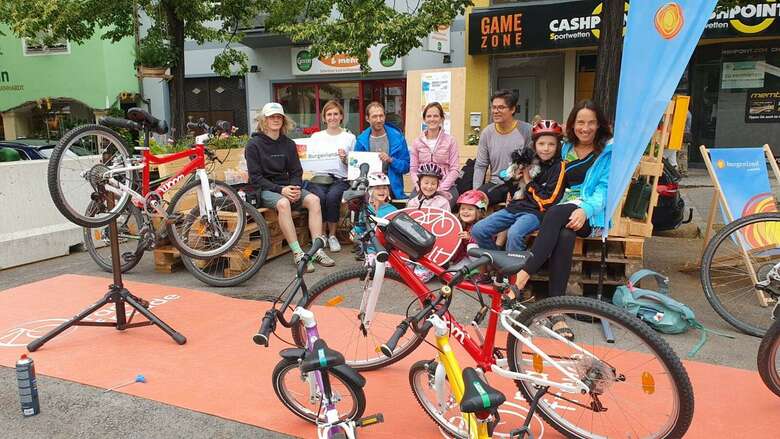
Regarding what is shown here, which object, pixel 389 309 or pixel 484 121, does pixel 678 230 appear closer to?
pixel 389 309

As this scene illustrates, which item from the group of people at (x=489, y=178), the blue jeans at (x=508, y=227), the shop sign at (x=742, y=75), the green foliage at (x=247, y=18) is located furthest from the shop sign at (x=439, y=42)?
the blue jeans at (x=508, y=227)

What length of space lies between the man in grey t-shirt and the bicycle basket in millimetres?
2640

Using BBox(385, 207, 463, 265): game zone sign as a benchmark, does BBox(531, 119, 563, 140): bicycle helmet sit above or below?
above

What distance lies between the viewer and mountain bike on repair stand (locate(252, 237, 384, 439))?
2441 mm

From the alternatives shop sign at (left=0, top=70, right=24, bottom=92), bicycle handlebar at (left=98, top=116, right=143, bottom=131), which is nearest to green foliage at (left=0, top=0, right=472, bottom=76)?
bicycle handlebar at (left=98, top=116, right=143, bottom=131)

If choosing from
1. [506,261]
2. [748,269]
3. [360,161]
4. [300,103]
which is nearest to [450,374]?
[506,261]

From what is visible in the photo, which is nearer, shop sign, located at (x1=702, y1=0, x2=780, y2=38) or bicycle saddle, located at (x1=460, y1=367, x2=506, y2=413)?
bicycle saddle, located at (x1=460, y1=367, x2=506, y2=413)

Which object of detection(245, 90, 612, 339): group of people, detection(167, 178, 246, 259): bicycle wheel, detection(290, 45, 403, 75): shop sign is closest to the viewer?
detection(245, 90, 612, 339): group of people

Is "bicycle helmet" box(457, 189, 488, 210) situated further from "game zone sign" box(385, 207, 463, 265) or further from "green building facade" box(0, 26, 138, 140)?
"green building facade" box(0, 26, 138, 140)

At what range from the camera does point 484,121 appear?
1470 centimetres

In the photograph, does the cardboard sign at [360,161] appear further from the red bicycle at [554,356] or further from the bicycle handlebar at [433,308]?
the bicycle handlebar at [433,308]

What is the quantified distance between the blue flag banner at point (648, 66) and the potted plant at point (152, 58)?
8.01m

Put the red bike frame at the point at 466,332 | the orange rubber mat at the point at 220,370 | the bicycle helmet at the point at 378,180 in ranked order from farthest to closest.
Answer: the bicycle helmet at the point at 378,180
the orange rubber mat at the point at 220,370
the red bike frame at the point at 466,332

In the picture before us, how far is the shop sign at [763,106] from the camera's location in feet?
41.9
